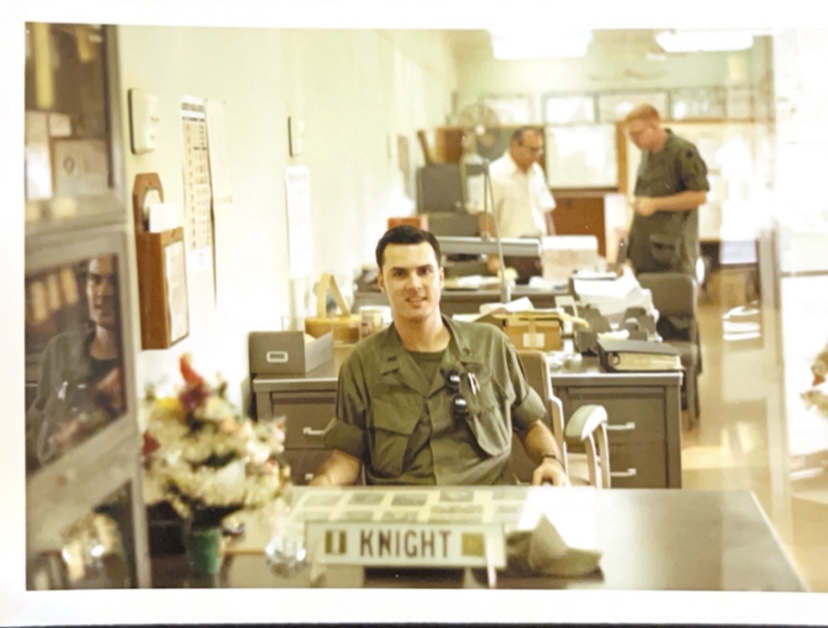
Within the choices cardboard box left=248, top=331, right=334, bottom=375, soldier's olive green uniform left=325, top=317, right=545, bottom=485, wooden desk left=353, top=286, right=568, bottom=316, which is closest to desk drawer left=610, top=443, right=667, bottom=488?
soldier's olive green uniform left=325, top=317, right=545, bottom=485

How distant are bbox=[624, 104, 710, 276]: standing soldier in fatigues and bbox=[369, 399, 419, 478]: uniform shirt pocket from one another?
40cm

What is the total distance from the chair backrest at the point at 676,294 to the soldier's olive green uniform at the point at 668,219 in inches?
0.5

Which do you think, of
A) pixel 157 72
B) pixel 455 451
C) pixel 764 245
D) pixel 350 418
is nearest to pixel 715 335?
pixel 764 245

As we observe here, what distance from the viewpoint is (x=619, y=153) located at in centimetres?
178

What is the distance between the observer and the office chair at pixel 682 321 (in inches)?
69.6

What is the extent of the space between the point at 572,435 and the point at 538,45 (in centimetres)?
55

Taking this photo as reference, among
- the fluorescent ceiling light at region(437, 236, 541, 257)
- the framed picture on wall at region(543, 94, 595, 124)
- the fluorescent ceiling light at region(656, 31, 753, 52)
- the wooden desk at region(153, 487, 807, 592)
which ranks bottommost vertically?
Answer: the wooden desk at region(153, 487, 807, 592)

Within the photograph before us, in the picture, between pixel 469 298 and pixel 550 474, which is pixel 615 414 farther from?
pixel 469 298

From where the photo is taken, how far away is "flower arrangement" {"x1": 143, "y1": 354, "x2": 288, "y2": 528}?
5.75 ft

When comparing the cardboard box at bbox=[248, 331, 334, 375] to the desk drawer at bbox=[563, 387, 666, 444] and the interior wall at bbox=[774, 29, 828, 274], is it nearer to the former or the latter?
the desk drawer at bbox=[563, 387, 666, 444]

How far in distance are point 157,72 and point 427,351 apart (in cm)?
55

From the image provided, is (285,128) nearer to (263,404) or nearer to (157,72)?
(157,72)

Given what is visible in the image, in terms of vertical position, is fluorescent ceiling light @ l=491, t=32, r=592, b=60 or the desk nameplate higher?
fluorescent ceiling light @ l=491, t=32, r=592, b=60

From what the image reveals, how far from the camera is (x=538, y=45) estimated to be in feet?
5.67
